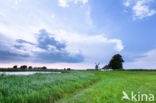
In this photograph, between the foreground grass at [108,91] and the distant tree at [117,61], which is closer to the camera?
the foreground grass at [108,91]

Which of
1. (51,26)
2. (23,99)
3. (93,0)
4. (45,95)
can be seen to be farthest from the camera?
(51,26)

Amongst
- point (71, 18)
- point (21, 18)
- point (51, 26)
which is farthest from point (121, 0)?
point (21, 18)

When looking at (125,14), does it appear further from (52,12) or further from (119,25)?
(52,12)

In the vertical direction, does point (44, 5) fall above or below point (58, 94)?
above

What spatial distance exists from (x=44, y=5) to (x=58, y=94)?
11.2 metres

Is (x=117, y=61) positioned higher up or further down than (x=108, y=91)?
higher up

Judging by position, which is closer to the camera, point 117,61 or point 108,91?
point 108,91

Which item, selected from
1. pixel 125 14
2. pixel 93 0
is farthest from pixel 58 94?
pixel 125 14

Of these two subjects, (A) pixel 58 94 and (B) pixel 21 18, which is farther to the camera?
(B) pixel 21 18

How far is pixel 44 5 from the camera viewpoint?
13.1 m

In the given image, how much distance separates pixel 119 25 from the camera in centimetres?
1531

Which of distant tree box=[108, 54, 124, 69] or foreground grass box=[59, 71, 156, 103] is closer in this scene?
foreground grass box=[59, 71, 156, 103]

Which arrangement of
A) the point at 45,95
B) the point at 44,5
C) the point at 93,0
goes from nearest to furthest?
1. the point at 45,95
2. the point at 44,5
3. the point at 93,0

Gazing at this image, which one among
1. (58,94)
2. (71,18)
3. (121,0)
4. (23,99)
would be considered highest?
(121,0)
